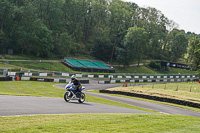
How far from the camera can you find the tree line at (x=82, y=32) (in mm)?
76250

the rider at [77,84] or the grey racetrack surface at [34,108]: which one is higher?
the rider at [77,84]

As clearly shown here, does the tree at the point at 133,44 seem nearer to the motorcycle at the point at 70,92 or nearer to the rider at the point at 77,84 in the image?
the rider at the point at 77,84

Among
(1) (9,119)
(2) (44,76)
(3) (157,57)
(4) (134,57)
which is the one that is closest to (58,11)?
(4) (134,57)

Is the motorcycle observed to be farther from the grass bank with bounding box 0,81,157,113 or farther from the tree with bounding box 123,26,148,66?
the tree with bounding box 123,26,148,66

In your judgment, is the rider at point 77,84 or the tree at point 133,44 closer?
the rider at point 77,84

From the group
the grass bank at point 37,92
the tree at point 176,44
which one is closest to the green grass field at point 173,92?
the grass bank at point 37,92

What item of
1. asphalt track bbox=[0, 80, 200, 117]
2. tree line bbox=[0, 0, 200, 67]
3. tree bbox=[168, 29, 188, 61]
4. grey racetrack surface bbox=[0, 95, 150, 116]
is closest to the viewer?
grey racetrack surface bbox=[0, 95, 150, 116]

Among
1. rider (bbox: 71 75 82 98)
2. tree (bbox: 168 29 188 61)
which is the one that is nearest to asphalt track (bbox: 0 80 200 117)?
rider (bbox: 71 75 82 98)

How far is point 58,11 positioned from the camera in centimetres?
9144

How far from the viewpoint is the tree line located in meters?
76.2

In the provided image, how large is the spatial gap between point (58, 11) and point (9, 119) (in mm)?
86174

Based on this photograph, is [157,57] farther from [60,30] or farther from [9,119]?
[9,119]

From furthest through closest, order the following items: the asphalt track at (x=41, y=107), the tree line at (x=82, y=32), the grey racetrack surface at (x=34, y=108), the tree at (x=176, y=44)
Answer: the tree at (x=176, y=44)
the tree line at (x=82, y=32)
the asphalt track at (x=41, y=107)
the grey racetrack surface at (x=34, y=108)

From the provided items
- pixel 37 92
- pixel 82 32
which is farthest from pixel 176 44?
pixel 37 92
